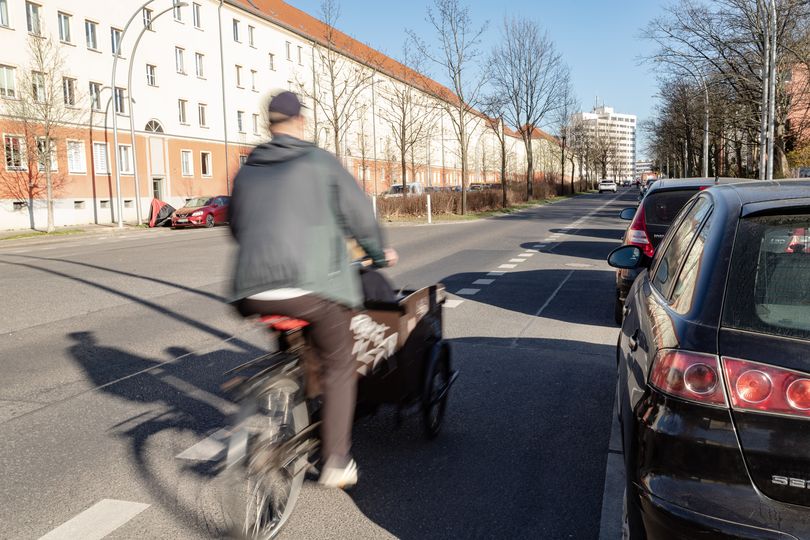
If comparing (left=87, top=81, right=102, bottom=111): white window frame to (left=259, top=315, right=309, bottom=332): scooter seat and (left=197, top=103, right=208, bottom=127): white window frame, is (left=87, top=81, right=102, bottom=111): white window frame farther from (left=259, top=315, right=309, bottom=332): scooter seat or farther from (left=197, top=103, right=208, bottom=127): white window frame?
(left=259, top=315, right=309, bottom=332): scooter seat

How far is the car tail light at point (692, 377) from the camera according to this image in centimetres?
218

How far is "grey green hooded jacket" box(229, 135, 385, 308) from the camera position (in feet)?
9.50

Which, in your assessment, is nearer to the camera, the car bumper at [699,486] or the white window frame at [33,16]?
the car bumper at [699,486]

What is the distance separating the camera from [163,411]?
16.2 ft

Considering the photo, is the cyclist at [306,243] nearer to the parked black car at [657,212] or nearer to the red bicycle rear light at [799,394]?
the red bicycle rear light at [799,394]

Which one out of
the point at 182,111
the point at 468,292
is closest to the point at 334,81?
the point at 182,111

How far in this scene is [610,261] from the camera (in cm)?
483

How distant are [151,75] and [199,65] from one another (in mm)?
5200

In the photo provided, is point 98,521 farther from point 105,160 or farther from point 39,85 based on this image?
point 105,160

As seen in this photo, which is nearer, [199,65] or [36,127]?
[36,127]

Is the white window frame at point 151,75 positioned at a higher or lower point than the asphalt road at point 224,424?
higher

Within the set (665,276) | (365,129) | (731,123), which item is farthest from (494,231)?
(365,129)

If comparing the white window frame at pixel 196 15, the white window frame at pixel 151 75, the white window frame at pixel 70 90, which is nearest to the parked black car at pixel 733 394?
the white window frame at pixel 70 90

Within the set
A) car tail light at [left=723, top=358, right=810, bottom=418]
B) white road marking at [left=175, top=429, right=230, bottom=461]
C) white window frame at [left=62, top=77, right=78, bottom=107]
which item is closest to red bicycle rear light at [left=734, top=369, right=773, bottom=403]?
car tail light at [left=723, top=358, right=810, bottom=418]
